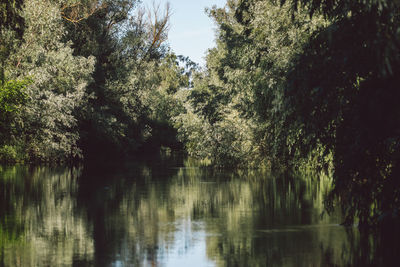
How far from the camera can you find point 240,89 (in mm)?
31781

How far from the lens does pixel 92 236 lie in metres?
14.0

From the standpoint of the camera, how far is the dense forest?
1030 centimetres

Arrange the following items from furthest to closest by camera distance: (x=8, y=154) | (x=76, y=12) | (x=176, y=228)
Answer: (x=76, y=12), (x=8, y=154), (x=176, y=228)

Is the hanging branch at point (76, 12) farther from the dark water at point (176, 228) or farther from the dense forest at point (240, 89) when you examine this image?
the dark water at point (176, 228)

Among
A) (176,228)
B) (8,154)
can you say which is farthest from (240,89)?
(8,154)

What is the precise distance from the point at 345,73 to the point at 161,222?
25.1 ft

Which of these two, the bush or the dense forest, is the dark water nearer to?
the dense forest

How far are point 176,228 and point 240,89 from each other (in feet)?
56.2

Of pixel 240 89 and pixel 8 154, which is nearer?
pixel 240 89

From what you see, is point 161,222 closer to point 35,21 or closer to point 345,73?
point 345,73

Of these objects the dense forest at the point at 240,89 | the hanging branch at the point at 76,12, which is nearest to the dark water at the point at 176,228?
the dense forest at the point at 240,89

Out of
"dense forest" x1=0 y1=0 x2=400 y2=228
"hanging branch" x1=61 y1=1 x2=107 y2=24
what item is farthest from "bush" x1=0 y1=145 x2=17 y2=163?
"hanging branch" x1=61 y1=1 x2=107 y2=24

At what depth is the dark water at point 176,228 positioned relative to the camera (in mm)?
11359

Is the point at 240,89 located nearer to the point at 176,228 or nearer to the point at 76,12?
the point at 176,228
